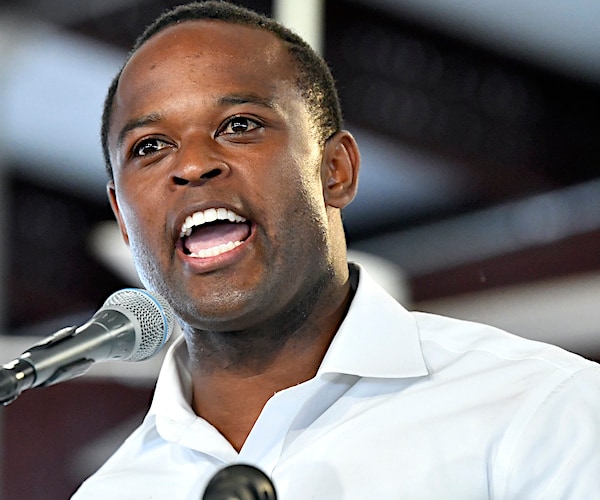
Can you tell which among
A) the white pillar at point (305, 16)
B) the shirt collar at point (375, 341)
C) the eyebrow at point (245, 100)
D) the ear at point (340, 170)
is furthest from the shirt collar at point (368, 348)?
the white pillar at point (305, 16)

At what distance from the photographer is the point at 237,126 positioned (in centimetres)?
168

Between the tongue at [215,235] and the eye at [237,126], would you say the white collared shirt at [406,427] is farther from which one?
the eye at [237,126]

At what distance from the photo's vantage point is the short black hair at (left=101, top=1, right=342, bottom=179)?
1845mm

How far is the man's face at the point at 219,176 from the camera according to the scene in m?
1.60

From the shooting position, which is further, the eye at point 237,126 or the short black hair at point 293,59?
the short black hair at point 293,59

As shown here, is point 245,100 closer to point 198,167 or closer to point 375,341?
point 198,167

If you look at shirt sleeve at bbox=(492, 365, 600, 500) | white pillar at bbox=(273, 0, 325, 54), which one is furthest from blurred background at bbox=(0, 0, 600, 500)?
shirt sleeve at bbox=(492, 365, 600, 500)

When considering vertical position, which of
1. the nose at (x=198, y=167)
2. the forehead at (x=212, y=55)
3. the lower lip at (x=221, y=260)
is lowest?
the lower lip at (x=221, y=260)

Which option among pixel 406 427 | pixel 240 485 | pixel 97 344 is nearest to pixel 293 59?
pixel 406 427

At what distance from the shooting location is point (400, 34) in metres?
3.52

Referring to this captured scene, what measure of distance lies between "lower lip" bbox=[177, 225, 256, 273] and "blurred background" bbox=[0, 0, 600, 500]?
164 centimetres

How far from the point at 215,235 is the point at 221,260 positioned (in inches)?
2.4

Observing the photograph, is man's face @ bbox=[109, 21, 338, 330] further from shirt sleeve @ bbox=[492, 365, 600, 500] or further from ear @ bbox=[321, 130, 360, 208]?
shirt sleeve @ bbox=[492, 365, 600, 500]

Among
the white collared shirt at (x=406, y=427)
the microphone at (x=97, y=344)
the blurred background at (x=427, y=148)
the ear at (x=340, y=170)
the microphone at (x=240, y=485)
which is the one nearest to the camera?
→ the microphone at (x=240, y=485)
